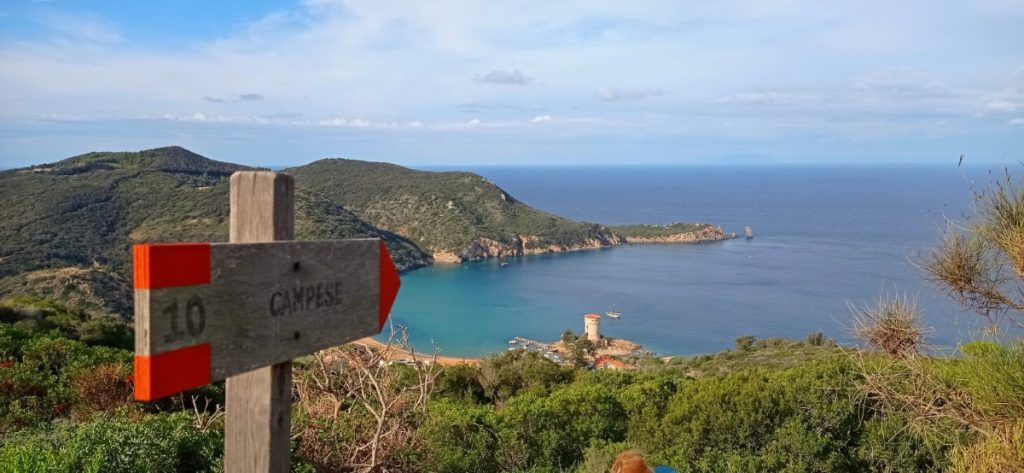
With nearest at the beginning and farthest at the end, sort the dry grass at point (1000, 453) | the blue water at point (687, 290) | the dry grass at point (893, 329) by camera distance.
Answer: the dry grass at point (1000, 453)
the dry grass at point (893, 329)
the blue water at point (687, 290)

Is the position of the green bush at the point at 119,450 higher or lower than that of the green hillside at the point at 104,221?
higher

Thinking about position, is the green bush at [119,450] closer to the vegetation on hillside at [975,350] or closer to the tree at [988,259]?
the vegetation on hillside at [975,350]

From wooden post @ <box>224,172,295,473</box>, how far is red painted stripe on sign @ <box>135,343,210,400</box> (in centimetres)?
19

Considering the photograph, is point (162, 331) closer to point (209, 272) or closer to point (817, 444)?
point (209, 272)

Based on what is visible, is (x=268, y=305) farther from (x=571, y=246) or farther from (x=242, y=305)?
(x=571, y=246)

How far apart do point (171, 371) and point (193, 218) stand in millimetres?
42118

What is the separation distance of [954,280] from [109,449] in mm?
4863

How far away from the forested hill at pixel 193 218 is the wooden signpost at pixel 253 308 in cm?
2466

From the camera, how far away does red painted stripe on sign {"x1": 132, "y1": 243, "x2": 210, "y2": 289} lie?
1.08 metres

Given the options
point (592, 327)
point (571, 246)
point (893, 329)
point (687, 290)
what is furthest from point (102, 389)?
point (571, 246)

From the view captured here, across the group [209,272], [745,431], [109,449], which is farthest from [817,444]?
[209,272]

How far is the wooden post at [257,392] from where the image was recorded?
4.45 ft

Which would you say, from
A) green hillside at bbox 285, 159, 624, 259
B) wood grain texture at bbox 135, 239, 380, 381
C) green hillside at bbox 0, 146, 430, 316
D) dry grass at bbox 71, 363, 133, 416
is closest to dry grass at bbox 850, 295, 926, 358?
wood grain texture at bbox 135, 239, 380, 381

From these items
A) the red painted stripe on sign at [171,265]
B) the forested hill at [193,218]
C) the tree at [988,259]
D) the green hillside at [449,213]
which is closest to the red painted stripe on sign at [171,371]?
the red painted stripe on sign at [171,265]
